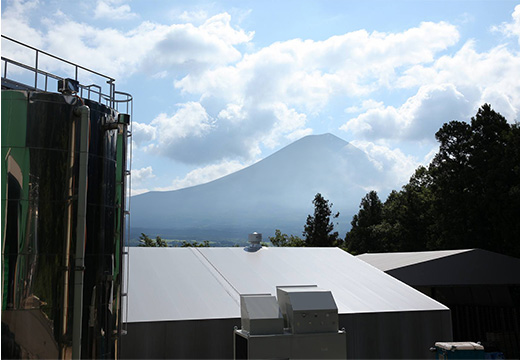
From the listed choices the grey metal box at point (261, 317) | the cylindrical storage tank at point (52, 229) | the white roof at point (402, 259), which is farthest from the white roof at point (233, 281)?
the white roof at point (402, 259)

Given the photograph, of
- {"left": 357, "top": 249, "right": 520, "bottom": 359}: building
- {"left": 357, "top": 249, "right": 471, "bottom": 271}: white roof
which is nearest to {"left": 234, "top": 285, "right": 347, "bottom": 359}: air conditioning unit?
{"left": 357, "top": 249, "right": 520, "bottom": 359}: building

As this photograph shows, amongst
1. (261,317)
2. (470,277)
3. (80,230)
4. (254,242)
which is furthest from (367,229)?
(80,230)

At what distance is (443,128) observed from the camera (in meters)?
36.1

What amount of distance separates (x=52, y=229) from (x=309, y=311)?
16.7 ft

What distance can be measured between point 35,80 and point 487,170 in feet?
99.0

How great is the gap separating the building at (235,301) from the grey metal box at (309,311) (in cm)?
186

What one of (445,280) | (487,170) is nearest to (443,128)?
(487,170)

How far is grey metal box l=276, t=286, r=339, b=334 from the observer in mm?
9812

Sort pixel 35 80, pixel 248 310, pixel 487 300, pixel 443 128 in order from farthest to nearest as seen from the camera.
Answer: pixel 443 128 < pixel 487 300 < pixel 248 310 < pixel 35 80

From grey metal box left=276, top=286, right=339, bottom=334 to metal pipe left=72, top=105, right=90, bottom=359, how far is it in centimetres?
418

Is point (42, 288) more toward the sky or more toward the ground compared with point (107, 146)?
more toward the ground

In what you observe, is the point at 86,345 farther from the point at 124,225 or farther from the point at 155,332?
the point at 155,332

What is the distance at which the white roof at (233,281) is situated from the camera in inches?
452

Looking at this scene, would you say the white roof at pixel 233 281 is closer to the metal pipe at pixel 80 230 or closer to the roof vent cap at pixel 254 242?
the roof vent cap at pixel 254 242
